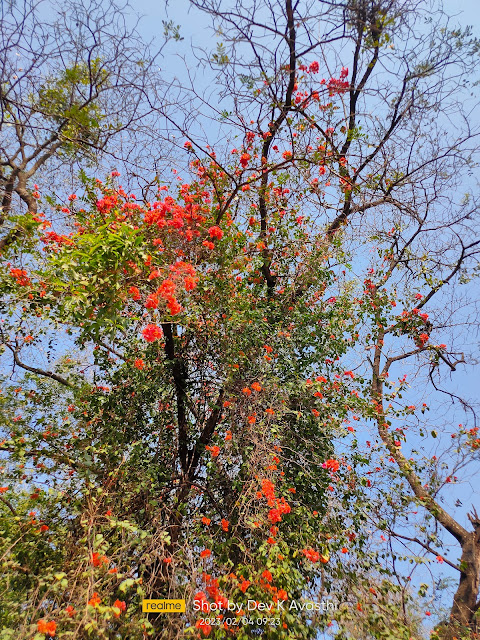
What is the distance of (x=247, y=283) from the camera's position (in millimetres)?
4445

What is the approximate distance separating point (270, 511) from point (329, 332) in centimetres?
193

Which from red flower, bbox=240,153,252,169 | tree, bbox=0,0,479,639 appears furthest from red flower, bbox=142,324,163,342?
red flower, bbox=240,153,252,169

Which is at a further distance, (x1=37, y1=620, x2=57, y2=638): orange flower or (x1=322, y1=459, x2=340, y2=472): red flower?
(x1=322, y1=459, x2=340, y2=472): red flower

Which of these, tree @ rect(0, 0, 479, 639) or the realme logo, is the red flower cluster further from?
the realme logo

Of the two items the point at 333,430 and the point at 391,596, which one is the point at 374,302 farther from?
the point at 391,596

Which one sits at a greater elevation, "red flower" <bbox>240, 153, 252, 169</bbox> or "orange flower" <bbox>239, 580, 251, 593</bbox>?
"red flower" <bbox>240, 153, 252, 169</bbox>

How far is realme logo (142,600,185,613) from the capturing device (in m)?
2.26

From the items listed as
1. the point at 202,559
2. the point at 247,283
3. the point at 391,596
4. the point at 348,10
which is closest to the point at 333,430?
A: the point at 391,596

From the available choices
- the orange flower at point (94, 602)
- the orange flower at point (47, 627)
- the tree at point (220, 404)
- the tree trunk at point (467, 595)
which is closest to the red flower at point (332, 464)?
the tree at point (220, 404)

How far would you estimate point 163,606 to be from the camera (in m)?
2.31

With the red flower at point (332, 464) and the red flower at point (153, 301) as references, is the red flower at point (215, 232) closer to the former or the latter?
the red flower at point (153, 301)
